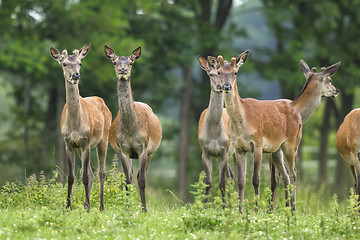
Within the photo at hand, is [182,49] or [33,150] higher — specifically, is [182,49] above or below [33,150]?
above

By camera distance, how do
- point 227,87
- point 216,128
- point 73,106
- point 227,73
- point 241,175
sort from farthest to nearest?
point 216,128 < point 73,106 < point 241,175 < point 227,73 < point 227,87

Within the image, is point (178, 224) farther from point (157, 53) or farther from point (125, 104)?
point (157, 53)

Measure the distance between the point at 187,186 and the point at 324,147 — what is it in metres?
5.64

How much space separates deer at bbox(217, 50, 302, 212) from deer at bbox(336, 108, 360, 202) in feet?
2.72

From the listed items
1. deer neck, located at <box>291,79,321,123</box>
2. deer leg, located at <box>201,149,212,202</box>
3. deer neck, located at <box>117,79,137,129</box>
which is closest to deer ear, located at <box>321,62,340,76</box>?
deer neck, located at <box>291,79,321,123</box>

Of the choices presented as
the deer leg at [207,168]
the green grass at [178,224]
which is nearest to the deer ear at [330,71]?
the deer leg at [207,168]

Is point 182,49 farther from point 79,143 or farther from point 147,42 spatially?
point 79,143

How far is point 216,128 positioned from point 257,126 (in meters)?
0.81

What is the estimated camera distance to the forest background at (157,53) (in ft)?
61.1

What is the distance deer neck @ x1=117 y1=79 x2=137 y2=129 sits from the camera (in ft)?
32.2

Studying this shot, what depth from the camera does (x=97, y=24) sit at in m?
19.0

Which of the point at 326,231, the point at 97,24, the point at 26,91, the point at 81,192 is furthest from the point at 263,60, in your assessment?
the point at 326,231

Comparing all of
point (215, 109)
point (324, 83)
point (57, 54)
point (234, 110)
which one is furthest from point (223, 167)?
point (57, 54)

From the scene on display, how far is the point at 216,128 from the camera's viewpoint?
10.1 meters
